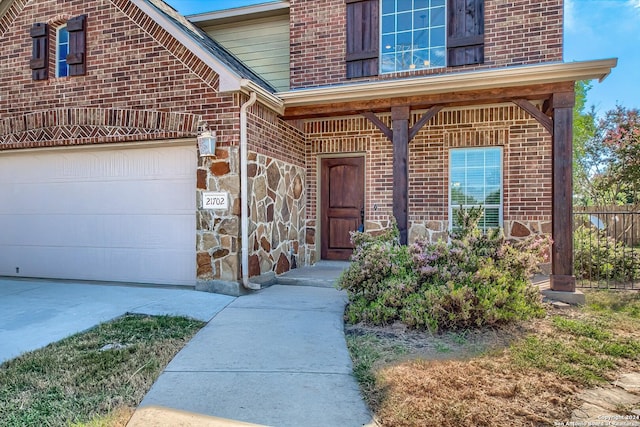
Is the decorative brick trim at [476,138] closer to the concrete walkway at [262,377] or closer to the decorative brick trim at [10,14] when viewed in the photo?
the concrete walkway at [262,377]

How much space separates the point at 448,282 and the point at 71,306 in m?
4.49

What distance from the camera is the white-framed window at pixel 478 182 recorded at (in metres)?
7.71

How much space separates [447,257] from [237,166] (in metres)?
3.09

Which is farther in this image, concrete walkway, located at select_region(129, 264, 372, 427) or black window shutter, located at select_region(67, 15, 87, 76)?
black window shutter, located at select_region(67, 15, 87, 76)

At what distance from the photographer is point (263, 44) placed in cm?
928

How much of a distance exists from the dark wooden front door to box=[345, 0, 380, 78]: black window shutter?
1671 mm

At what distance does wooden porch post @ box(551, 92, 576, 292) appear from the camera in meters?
5.64

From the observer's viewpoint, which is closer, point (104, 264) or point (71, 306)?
point (71, 306)

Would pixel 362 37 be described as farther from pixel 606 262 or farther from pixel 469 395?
pixel 469 395

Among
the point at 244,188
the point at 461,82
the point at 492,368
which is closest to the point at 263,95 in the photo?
the point at 244,188

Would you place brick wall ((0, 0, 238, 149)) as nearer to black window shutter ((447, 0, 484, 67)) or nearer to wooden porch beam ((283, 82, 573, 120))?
wooden porch beam ((283, 82, 573, 120))

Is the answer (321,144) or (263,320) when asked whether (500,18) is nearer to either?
(321,144)

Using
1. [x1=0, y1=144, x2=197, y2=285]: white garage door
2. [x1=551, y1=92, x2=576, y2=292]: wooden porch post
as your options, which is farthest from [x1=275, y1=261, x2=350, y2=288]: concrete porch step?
[x1=551, y1=92, x2=576, y2=292]: wooden porch post

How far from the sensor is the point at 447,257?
496 cm
